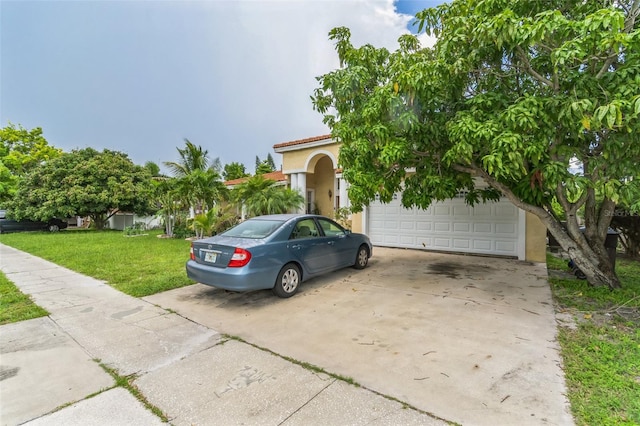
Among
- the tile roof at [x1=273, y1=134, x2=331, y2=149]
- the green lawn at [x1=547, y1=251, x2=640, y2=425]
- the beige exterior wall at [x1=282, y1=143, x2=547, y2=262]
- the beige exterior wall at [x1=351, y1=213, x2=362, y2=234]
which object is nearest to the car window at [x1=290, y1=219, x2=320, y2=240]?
the green lawn at [x1=547, y1=251, x2=640, y2=425]

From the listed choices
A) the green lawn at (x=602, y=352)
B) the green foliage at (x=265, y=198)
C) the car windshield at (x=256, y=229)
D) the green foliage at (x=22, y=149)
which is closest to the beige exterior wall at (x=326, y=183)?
the green foliage at (x=265, y=198)

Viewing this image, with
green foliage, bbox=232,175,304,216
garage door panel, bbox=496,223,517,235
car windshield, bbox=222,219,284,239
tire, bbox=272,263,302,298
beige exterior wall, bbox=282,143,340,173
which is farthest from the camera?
beige exterior wall, bbox=282,143,340,173

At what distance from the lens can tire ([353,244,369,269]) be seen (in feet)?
25.0

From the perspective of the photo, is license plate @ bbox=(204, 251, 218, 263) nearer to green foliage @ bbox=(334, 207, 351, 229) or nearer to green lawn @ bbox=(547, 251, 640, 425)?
green lawn @ bbox=(547, 251, 640, 425)

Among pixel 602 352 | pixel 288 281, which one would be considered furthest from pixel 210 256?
pixel 602 352

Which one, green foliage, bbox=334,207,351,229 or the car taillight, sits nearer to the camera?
the car taillight

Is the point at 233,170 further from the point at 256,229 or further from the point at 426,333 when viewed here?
the point at 426,333

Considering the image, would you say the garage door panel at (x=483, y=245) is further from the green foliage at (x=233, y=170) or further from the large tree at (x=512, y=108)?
the green foliage at (x=233, y=170)

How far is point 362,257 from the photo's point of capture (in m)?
7.79

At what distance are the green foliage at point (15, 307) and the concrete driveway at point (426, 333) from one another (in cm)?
165

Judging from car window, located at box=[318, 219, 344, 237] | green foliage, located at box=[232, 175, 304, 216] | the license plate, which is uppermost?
green foliage, located at box=[232, 175, 304, 216]

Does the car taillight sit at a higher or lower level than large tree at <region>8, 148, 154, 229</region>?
lower

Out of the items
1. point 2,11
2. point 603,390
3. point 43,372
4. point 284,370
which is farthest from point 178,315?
point 2,11

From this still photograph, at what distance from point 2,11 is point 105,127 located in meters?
12.9
